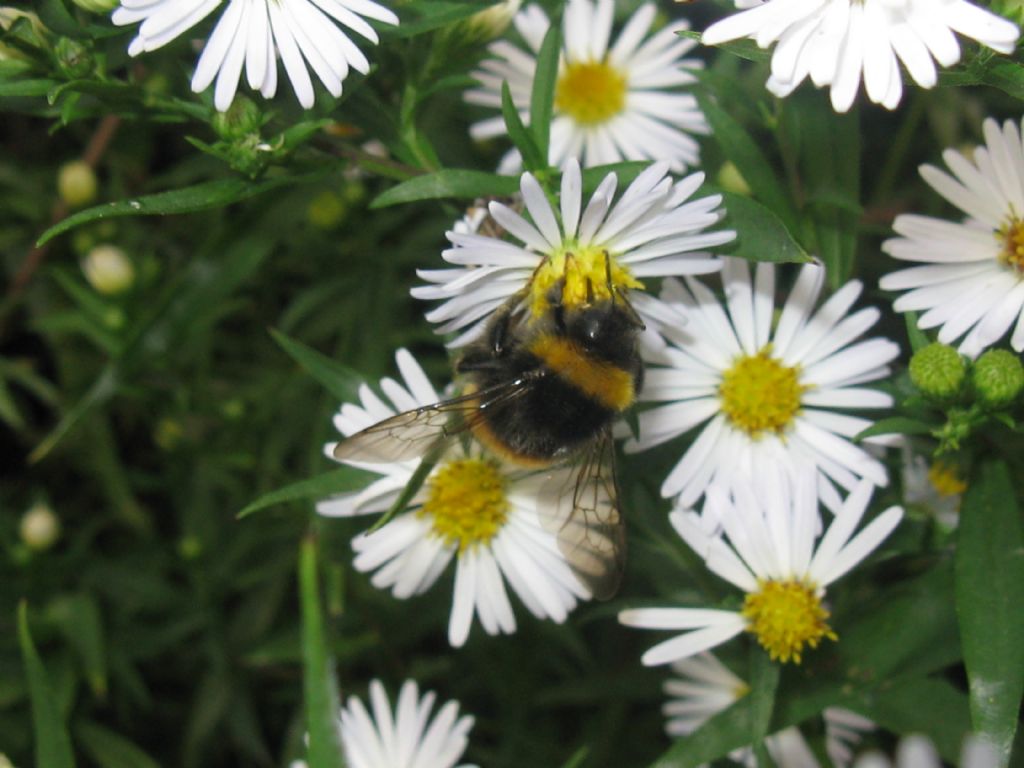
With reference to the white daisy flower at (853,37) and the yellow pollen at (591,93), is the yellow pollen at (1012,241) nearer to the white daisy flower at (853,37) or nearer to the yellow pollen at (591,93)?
the white daisy flower at (853,37)

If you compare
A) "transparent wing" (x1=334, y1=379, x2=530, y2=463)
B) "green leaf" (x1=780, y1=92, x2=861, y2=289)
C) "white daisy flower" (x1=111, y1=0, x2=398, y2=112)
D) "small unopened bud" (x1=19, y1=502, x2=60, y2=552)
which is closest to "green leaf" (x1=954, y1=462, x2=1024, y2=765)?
"green leaf" (x1=780, y1=92, x2=861, y2=289)

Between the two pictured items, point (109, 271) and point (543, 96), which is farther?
point (109, 271)

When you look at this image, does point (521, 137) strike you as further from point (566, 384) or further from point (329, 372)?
point (329, 372)

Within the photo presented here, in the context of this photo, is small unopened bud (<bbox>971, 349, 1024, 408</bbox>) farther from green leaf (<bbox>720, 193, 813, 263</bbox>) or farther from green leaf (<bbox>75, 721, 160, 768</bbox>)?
green leaf (<bbox>75, 721, 160, 768</bbox>)

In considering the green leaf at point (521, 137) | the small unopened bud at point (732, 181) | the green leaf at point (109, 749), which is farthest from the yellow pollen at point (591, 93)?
the green leaf at point (109, 749)

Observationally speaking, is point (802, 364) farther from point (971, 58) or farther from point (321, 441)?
point (321, 441)

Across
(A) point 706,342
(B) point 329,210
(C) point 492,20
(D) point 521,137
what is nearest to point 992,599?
(A) point 706,342
